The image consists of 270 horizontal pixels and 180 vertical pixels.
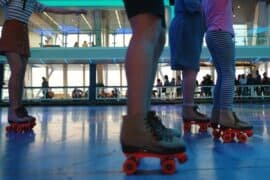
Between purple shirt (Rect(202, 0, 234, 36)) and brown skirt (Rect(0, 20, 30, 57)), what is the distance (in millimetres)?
1380

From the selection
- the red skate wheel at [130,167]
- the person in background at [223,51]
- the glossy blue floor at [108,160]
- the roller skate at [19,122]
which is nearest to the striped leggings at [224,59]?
the person in background at [223,51]

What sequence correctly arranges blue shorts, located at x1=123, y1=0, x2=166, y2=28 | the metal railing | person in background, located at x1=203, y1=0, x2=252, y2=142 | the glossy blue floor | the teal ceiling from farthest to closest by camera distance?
the teal ceiling → the metal railing → person in background, located at x1=203, y1=0, x2=252, y2=142 → blue shorts, located at x1=123, y1=0, x2=166, y2=28 → the glossy blue floor

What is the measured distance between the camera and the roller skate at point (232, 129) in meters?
2.09

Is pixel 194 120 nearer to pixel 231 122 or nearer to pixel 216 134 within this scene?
pixel 216 134

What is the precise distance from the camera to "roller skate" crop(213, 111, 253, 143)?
2086mm

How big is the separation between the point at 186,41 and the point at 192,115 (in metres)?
0.49

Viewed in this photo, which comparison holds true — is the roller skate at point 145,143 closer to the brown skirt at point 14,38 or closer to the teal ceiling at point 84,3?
the brown skirt at point 14,38

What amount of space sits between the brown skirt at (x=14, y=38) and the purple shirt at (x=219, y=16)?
4.53 ft

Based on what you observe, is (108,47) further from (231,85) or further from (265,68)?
(231,85)

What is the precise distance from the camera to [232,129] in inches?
83.5

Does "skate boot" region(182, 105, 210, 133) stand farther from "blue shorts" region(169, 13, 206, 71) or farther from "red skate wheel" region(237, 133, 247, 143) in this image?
"red skate wheel" region(237, 133, 247, 143)

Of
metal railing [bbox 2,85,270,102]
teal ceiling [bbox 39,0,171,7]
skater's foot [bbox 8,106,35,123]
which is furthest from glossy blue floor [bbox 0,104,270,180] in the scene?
teal ceiling [bbox 39,0,171,7]

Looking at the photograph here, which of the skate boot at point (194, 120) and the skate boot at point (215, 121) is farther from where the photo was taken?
the skate boot at point (194, 120)

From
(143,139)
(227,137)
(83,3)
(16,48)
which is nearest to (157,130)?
(143,139)
